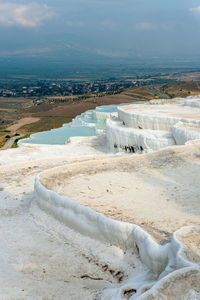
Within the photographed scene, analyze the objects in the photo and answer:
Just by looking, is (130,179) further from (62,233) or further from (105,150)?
(105,150)

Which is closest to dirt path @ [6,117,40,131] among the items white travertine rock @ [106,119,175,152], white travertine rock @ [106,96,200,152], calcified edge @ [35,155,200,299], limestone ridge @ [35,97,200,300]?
white travertine rock @ [106,96,200,152]

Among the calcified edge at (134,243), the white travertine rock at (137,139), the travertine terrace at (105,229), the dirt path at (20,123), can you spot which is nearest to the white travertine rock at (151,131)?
the white travertine rock at (137,139)

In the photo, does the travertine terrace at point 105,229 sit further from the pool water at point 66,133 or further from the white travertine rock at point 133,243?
the pool water at point 66,133

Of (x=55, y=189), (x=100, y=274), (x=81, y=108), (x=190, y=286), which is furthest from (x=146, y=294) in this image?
(x=81, y=108)

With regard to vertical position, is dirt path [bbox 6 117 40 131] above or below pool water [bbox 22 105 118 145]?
below

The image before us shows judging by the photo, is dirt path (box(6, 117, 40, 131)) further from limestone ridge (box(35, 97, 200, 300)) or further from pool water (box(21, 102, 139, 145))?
limestone ridge (box(35, 97, 200, 300))

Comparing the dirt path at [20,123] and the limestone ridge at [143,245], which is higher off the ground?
the limestone ridge at [143,245]

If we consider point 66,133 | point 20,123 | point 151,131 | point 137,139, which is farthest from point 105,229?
point 20,123

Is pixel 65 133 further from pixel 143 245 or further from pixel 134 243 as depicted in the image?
pixel 143 245
